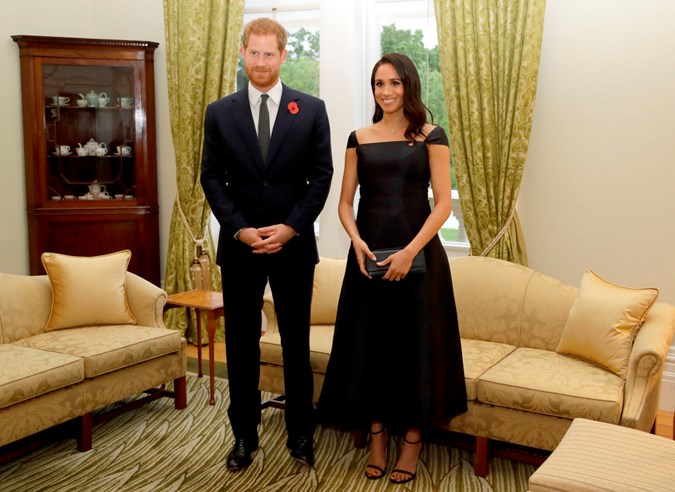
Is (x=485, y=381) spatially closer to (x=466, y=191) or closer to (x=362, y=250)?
(x=362, y=250)

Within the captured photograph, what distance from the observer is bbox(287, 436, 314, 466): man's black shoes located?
3.14 meters

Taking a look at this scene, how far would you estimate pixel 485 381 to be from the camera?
10.0 ft

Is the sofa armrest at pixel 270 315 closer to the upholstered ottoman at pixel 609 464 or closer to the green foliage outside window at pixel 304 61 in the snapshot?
the upholstered ottoman at pixel 609 464

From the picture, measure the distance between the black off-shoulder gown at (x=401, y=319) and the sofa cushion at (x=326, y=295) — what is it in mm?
830

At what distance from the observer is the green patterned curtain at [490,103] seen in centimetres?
397

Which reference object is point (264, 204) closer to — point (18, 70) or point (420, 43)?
point (420, 43)

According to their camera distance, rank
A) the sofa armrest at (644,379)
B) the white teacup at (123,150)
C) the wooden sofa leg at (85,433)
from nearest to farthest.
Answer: the sofa armrest at (644,379)
the wooden sofa leg at (85,433)
the white teacup at (123,150)

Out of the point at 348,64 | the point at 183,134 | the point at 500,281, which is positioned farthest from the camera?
the point at 183,134

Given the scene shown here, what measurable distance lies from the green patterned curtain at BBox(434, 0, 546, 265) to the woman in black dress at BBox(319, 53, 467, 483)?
1.23m

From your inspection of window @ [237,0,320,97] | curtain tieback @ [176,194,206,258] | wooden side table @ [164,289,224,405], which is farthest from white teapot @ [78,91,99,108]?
wooden side table @ [164,289,224,405]

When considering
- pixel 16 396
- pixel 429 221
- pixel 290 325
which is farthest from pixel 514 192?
pixel 16 396

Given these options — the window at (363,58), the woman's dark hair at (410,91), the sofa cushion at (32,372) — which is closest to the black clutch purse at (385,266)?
the woman's dark hair at (410,91)

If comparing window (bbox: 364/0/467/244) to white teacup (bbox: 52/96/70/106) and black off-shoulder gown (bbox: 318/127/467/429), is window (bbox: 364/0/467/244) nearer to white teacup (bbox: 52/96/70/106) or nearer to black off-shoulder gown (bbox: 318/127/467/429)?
black off-shoulder gown (bbox: 318/127/467/429)

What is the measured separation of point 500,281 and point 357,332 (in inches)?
40.2
